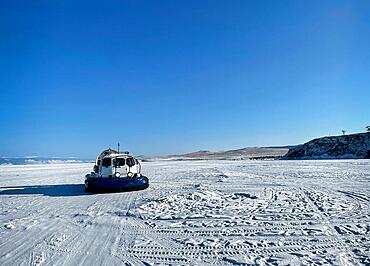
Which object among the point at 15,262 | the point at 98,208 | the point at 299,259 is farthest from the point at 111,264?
the point at 98,208

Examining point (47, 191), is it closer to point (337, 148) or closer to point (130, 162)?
point (130, 162)

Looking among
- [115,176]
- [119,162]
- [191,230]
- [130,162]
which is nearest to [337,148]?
[130,162]

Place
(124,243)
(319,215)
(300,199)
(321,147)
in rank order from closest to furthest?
(124,243) < (319,215) < (300,199) < (321,147)

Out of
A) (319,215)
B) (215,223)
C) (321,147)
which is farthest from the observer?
(321,147)

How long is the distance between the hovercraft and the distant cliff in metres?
47.7

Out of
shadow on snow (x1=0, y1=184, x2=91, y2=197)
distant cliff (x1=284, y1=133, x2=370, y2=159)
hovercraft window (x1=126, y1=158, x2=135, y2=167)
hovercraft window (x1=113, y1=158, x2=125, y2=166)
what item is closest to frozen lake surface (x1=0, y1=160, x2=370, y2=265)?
shadow on snow (x1=0, y1=184, x2=91, y2=197)

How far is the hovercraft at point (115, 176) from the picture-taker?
1465 cm

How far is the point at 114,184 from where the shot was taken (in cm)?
1461

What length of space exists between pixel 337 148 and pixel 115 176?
5333 cm

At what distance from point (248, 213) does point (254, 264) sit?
160 inches

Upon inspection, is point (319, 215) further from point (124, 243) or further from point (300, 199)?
point (124, 243)

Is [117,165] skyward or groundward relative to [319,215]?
skyward

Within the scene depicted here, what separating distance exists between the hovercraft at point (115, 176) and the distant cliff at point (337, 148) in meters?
47.7

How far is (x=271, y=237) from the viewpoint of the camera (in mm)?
6824
